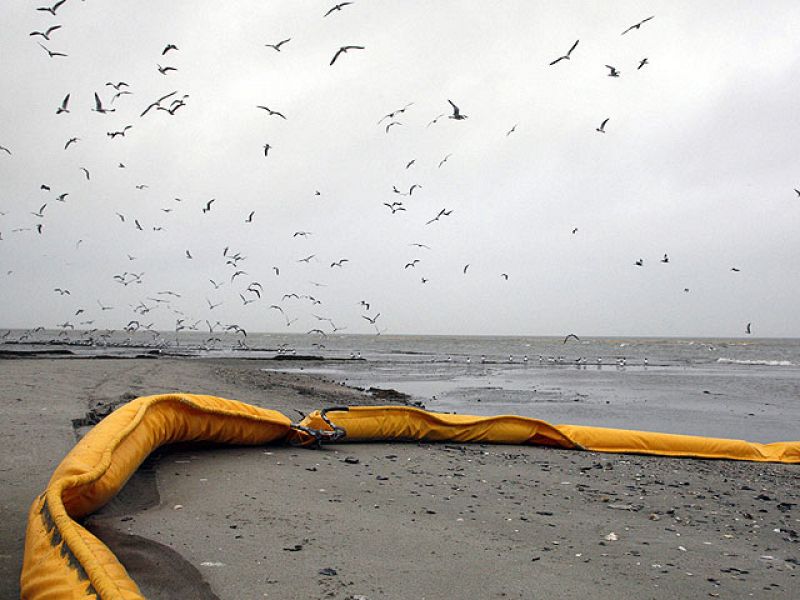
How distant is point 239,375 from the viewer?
62.2 feet

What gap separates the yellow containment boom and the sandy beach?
195 millimetres

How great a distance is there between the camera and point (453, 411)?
13438 millimetres

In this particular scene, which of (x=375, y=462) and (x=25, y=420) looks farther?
(x=25, y=420)

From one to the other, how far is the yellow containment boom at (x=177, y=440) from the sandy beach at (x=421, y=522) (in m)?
0.20

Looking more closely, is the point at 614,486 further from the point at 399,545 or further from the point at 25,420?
the point at 25,420

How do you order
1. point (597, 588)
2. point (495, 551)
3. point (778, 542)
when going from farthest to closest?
point (778, 542) → point (495, 551) → point (597, 588)

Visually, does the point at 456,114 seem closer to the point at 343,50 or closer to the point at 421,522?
the point at 343,50

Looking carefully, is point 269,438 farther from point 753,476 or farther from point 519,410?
point 519,410

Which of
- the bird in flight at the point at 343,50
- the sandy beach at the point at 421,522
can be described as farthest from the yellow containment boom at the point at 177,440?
the bird in flight at the point at 343,50

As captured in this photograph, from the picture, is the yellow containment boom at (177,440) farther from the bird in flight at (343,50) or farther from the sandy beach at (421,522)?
the bird in flight at (343,50)

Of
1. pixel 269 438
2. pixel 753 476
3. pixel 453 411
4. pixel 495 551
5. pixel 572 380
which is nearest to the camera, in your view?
pixel 495 551

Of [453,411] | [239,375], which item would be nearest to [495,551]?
[453,411]

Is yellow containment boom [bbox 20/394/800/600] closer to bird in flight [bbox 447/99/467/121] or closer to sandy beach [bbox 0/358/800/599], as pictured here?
sandy beach [bbox 0/358/800/599]

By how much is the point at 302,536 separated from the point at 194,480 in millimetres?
1518
